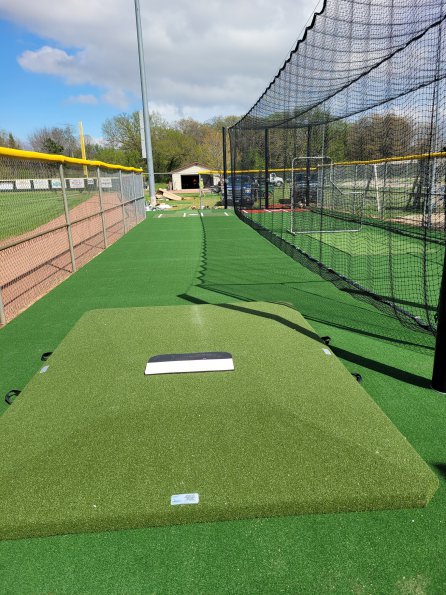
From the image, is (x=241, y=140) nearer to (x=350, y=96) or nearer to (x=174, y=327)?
(x=350, y=96)

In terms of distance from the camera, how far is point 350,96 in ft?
21.7

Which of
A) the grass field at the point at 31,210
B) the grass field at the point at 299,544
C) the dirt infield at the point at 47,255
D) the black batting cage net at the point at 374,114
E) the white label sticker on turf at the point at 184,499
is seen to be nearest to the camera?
the grass field at the point at 299,544

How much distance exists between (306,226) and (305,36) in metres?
7.74

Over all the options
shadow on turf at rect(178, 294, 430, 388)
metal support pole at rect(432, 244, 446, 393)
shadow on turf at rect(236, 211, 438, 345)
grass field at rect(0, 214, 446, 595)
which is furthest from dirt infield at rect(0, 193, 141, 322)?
metal support pole at rect(432, 244, 446, 393)

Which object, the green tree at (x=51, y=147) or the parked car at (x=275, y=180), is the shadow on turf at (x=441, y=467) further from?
the green tree at (x=51, y=147)

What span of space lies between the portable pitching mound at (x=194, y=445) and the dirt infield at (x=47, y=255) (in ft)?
9.67

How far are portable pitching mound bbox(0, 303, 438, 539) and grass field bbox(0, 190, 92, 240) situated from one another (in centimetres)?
570

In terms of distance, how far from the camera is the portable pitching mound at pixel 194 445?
1940 millimetres

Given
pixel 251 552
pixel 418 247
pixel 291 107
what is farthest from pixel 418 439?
pixel 418 247

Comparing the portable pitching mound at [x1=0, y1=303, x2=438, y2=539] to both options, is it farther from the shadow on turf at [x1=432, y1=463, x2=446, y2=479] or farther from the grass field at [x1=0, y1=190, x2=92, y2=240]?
the grass field at [x1=0, y1=190, x2=92, y2=240]

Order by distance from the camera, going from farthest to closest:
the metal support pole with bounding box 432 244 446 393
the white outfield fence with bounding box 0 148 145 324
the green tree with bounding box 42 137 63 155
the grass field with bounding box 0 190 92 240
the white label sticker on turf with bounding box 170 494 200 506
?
the green tree with bounding box 42 137 63 155 < the grass field with bounding box 0 190 92 240 < the white outfield fence with bounding box 0 148 145 324 < the metal support pole with bounding box 432 244 446 393 < the white label sticker on turf with bounding box 170 494 200 506

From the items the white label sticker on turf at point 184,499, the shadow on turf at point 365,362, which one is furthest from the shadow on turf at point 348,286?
the white label sticker on turf at point 184,499

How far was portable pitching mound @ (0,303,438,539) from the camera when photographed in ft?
6.37

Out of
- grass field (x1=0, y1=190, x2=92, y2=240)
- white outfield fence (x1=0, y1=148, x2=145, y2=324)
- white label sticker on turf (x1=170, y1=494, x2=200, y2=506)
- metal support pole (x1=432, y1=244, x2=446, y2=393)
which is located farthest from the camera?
grass field (x1=0, y1=190, x2=92, y2=240)
